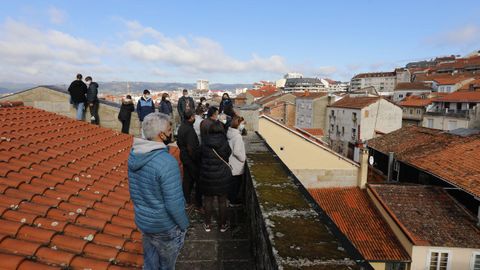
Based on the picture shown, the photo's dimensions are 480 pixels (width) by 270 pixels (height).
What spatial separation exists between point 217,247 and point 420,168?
18.7 meters

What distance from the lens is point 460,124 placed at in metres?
43.7

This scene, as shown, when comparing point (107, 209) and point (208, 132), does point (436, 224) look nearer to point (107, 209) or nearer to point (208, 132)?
point (208, 132)

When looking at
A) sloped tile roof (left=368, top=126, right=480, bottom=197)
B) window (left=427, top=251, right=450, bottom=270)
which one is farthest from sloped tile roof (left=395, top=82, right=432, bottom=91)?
window (left=427, top=251, right=450, bottom=270)

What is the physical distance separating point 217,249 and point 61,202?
2.00 meters

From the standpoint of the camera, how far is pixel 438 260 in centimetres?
1319

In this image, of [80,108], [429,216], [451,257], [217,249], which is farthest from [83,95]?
[429,216]

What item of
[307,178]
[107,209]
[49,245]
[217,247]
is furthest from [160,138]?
[307,178]

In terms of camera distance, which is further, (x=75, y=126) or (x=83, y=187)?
(x=75, y=126)

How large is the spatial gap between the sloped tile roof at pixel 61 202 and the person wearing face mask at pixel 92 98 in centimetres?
288

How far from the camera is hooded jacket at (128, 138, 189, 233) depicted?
101 inches

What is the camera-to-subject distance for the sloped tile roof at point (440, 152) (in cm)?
1639

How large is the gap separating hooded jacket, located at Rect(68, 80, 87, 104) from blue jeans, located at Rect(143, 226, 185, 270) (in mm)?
Result: 7888

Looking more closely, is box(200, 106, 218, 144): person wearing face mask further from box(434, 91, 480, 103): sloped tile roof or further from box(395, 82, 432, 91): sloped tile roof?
box(395, 82, 432, 91): sloped tile roof

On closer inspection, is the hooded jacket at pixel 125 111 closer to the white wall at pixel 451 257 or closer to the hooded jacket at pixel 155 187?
the hooded jacket at pixel 155 187
